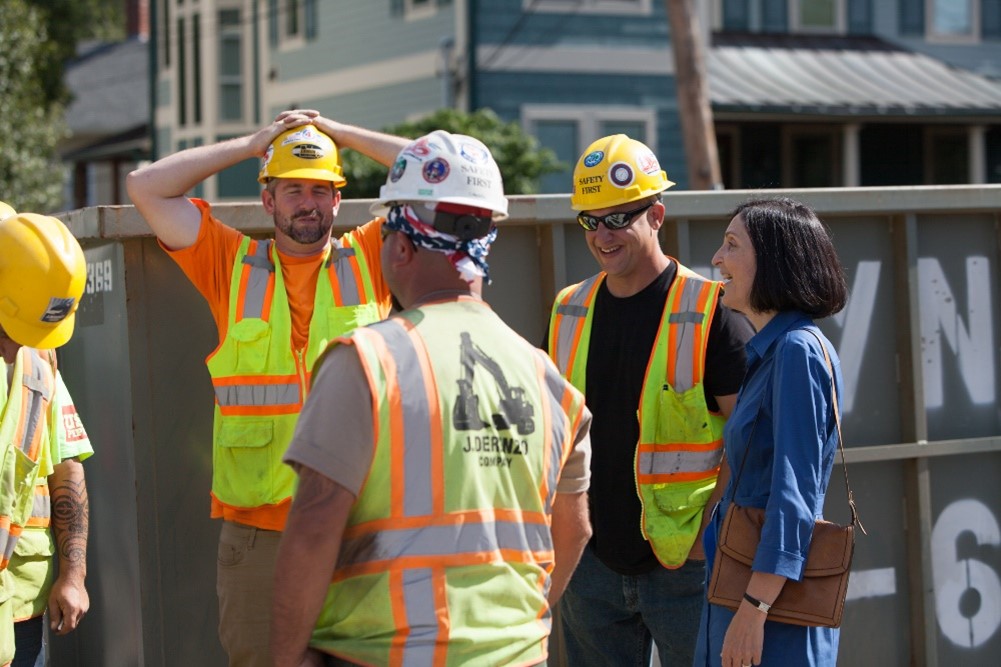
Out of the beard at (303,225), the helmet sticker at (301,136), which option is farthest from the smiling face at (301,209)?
the helmet sticker at (301,136)

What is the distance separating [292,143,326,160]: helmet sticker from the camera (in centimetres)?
459

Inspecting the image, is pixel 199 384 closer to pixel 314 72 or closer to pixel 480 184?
pixel 480 184

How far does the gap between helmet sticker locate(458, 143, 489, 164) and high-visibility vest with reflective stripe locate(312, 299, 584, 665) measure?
34cm

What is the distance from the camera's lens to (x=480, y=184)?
3.06 metres

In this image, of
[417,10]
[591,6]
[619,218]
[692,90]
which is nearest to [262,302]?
[619,218]

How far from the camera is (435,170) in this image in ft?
9.91

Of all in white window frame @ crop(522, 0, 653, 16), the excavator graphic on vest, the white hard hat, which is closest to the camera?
the excavator graphic on vest

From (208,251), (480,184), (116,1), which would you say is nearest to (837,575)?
(480,184)

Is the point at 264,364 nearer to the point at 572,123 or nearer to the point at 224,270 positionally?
the point at 224,270

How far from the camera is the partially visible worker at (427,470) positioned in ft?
9.16

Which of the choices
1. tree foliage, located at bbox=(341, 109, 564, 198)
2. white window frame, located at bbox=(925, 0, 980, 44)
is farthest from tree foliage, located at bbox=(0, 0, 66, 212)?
white window frame, located at bbox=(925, 0, 980, 44)

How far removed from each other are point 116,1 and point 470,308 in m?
56.6

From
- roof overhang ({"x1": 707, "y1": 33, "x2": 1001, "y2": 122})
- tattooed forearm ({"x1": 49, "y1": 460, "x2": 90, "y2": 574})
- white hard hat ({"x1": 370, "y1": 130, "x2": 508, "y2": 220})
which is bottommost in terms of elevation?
tattooed forearm ({"x1": 49, "y1": 460, "x2": 90, "y2": 574})

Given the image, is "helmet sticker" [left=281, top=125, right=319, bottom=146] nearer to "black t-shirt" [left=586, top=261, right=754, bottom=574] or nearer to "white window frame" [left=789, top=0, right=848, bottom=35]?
"black t-shirt" [left=586, top=261, right=754, bottom=574]
